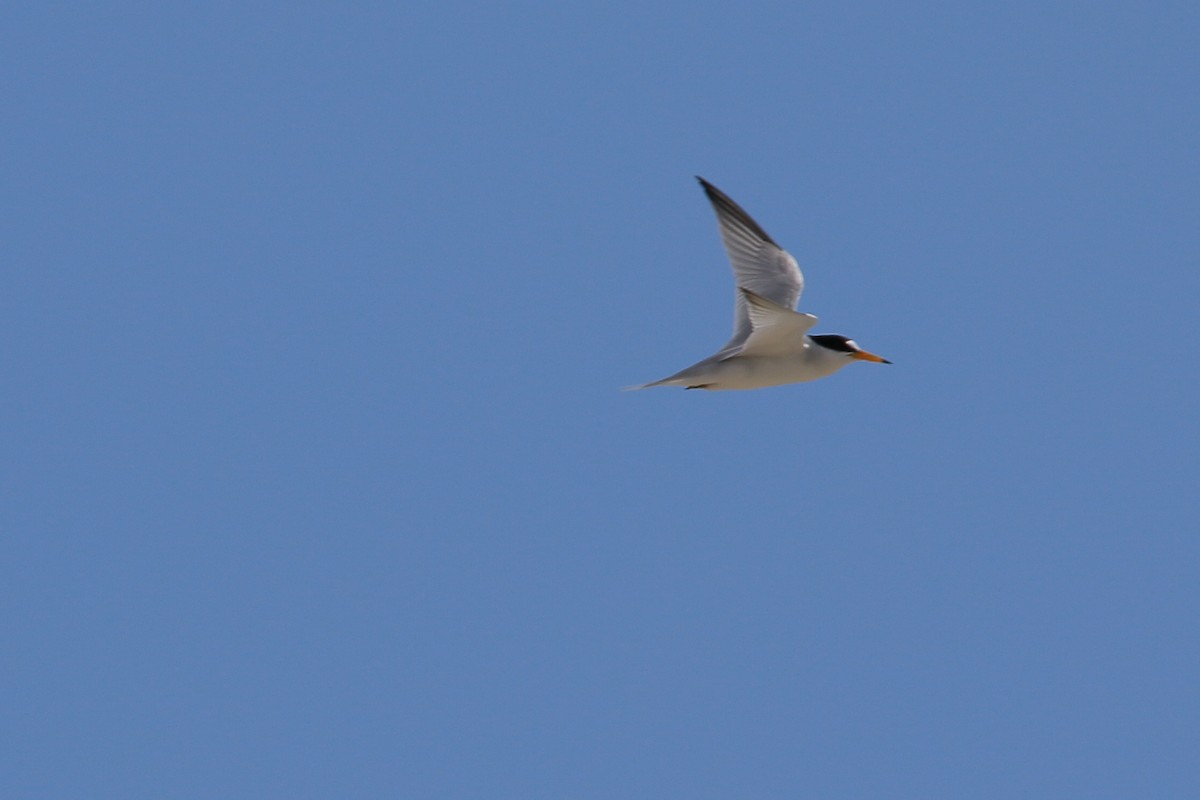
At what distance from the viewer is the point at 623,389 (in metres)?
14.1

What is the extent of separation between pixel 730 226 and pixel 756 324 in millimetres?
2738

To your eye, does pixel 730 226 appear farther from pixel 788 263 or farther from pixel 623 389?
pixel 623 389

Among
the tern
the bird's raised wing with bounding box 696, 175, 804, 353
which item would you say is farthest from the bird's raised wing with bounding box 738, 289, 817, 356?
the bird's raised wing with bounding box 696, 175, 804, 353

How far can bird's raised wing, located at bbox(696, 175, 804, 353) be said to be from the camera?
635 inches

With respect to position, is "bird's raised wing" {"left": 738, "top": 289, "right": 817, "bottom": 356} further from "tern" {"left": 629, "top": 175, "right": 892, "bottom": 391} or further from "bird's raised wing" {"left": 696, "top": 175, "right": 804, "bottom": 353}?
"bird's raised wing" {"left": 696, "top": 175, "right": 804, "bottom": 353}

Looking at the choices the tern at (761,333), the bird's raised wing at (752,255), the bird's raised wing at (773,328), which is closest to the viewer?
the bird's raised wing at (773,328)

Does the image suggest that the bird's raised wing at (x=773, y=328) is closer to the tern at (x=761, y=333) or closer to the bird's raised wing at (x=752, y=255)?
the tern at (x=761, y=333)

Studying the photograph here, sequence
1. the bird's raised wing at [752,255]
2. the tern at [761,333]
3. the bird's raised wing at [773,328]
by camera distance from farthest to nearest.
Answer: the bird's raised wing at [752,255], the tern at [761,333], the bird's raised wing at [773,328]

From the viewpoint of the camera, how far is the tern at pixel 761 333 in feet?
45.8

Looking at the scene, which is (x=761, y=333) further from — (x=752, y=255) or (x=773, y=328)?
(x=752, y=255)

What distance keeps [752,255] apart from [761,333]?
2.53 meters

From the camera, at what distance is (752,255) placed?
16406mm

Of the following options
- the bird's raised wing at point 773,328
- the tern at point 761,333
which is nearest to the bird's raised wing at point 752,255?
the tern at point 761,333

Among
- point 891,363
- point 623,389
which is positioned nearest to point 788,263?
point 891,363
